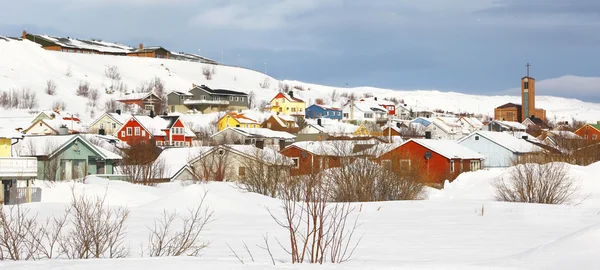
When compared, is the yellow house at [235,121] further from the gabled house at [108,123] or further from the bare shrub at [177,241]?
the bare shrub at [177,241]

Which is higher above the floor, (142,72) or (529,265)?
(142,72)

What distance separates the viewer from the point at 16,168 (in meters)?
34.2

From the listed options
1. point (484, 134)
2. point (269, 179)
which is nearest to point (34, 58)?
point (484, 134)

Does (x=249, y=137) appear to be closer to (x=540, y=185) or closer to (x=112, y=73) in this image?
(x=540, y=185)

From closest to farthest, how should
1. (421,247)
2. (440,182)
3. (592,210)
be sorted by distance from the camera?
(421,247), (592,210), (440,182)

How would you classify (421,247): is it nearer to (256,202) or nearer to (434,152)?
(256,202)

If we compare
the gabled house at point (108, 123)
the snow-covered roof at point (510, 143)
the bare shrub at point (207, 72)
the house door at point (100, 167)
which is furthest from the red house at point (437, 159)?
the bare shrub at point (207, 72)

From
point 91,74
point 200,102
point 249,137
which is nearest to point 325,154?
point 249,137

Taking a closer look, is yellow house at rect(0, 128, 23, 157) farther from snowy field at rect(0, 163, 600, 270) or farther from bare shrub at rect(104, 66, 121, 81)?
bare shrub at rect(104, 66, 121, 81)

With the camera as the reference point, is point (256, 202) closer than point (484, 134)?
Yes

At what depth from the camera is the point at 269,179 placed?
39.0 metres

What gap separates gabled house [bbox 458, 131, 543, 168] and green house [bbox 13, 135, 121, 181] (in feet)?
105

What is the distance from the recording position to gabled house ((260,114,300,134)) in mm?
101688

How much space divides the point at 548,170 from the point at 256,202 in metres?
13.8
